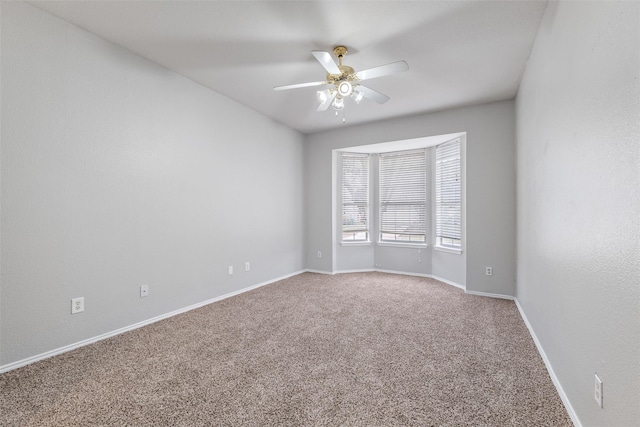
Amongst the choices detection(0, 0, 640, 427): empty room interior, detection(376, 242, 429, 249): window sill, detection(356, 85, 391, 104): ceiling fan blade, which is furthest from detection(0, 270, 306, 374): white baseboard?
detection(356, 85, 391, 104): ceiling fan blade

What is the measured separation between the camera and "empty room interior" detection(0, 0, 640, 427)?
1407mm

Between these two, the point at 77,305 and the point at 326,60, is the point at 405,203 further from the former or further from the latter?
the point at 77,305

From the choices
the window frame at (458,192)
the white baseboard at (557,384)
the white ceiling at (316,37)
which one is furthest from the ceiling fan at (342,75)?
the white baseboard at (557,384)

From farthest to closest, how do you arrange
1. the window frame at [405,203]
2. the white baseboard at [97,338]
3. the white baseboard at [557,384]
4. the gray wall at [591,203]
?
the window frame at [405,203] < the white baseboard at [97,338] < the white baseboard at [557,384] < the gray wall at [591,203]

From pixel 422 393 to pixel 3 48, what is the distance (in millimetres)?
3709

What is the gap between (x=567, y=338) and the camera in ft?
5.39

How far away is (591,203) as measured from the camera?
4.29 ft

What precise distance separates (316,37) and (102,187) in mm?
2322

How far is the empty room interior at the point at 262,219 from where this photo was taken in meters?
1.41

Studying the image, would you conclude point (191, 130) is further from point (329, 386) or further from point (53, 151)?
point (329, 386)

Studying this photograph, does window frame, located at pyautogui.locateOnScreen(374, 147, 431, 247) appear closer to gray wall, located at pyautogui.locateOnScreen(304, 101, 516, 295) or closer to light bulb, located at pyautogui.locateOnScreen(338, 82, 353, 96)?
gray wall, located at pyautogui.locateOnScreen(304, 101, 516, 295)

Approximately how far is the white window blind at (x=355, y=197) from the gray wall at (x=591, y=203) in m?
3.37

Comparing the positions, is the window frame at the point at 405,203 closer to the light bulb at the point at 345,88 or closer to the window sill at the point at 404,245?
the window sill at the point at 404,245

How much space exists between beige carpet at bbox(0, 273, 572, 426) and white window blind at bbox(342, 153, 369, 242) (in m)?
2.44
